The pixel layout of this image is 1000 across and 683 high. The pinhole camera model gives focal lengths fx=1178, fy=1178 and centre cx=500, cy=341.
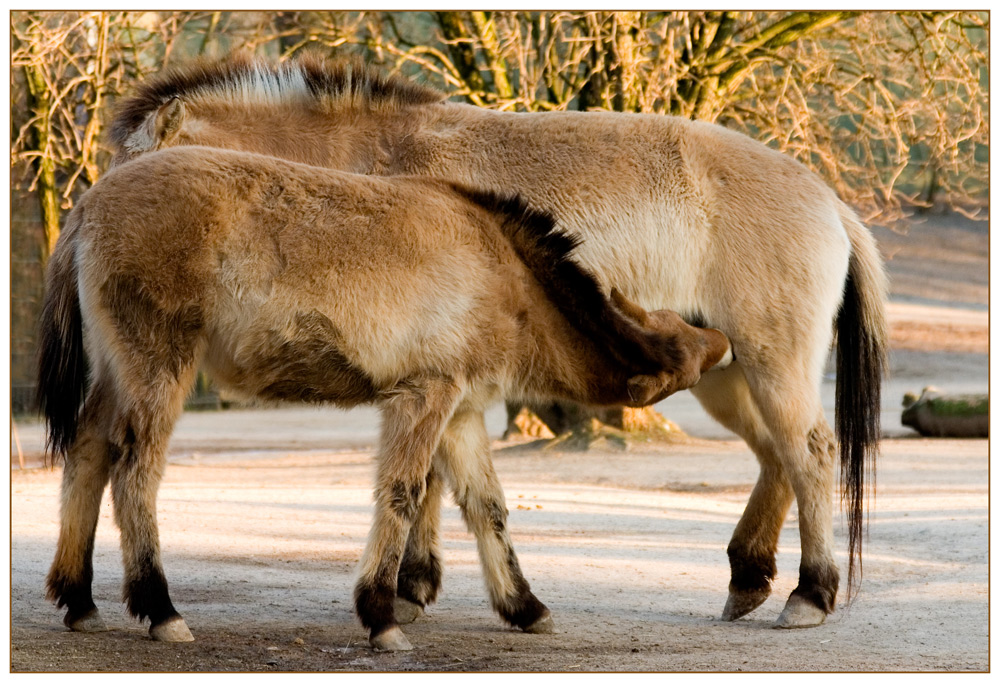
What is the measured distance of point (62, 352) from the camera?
5.20 metres

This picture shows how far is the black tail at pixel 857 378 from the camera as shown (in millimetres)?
6312

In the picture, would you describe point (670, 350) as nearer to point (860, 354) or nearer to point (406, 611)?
point (860, 354)

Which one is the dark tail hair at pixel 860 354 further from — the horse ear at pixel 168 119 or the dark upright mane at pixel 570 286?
the horse ear at pixel 168 119

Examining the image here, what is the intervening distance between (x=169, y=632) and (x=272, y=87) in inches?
116

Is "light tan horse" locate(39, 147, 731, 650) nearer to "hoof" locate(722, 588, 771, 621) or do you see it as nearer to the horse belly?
the horse belly

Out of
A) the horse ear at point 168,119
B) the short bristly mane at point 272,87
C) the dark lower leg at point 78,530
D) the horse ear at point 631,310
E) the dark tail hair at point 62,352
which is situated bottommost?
the dark lower leg at point 78,530

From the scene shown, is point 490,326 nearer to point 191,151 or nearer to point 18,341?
point 191,151

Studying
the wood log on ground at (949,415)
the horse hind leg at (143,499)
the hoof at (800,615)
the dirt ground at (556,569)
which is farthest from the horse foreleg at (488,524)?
the wood log on ground at (949,415)

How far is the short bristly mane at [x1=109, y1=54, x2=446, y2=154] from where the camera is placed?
6270mm

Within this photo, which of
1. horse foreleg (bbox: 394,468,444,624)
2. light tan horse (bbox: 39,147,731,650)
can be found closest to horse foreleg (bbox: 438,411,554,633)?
light tan horse (bbox: 39,147,731,650)

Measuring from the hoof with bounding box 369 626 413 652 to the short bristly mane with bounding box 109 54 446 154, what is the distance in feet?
9.24

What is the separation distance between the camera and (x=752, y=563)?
242 inches

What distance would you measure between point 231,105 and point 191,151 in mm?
1202

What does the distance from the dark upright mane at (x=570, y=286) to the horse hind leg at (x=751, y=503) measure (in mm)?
1097
